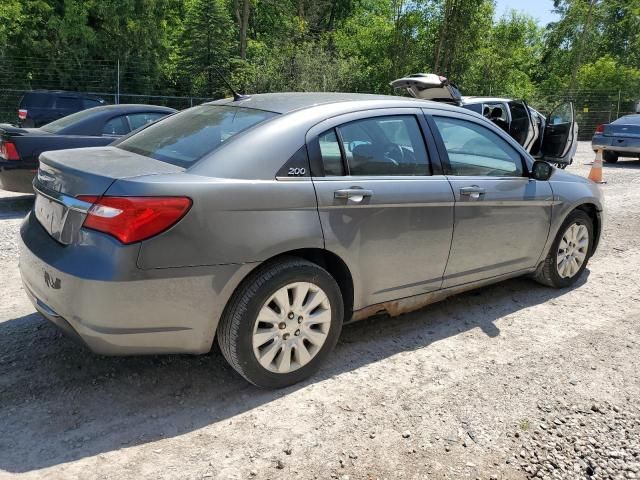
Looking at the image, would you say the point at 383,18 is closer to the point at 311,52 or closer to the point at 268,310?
the point at 311,52

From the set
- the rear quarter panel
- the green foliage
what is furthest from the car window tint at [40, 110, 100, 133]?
the green foliage

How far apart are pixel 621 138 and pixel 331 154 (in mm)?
14313

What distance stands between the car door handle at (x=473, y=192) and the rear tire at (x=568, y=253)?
3.98 feet

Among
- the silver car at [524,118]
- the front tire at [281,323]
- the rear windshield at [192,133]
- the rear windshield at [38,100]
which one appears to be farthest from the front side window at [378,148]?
the rear windshield at [38,100]

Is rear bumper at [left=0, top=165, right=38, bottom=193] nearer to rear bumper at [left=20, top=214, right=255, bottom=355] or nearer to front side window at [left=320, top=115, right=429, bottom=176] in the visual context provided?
rear bumper at [left=20, top=214, right=255, bottom=355]

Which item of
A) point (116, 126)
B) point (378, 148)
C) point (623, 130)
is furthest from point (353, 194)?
point (623, 130)

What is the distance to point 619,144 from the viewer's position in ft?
48.8

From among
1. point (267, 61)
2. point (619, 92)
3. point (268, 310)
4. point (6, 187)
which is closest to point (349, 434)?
point (268, 310)

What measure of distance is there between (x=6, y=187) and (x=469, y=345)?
19.8ft

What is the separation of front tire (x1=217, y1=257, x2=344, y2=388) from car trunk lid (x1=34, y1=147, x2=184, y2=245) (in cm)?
77

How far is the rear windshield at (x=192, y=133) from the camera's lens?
3.06 m

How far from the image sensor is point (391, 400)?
3.09 meters

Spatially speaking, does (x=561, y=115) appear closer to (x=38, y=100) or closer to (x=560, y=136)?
(x=560, y=136)

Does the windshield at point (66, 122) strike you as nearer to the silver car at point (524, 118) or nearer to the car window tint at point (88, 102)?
the silver car at point (524, 118)
